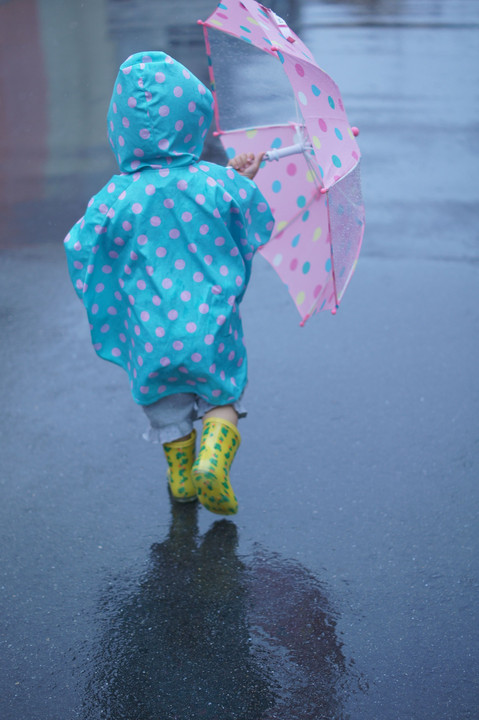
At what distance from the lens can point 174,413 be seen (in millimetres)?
3289

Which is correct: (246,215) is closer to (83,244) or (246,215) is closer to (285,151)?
(285,151)

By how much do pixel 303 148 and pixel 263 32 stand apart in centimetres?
47

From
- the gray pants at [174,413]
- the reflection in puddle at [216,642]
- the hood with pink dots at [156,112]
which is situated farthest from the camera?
the gray pants at [174,413]

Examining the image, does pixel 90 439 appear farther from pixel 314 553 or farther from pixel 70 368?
pixel 314 553

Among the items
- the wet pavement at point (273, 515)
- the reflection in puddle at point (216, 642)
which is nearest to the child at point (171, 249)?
the reflection in puddle at point (216, 642)

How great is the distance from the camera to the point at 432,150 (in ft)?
26.0

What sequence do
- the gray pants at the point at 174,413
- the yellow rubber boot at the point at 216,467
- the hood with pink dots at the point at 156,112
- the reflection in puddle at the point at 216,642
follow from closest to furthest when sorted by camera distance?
the reflection in puddle at the point at 216,642 → the hood with pink dots at the point at 156,112 → the yellow rubber boot at the point at 216,467 → the gray pants at the point at 174,413

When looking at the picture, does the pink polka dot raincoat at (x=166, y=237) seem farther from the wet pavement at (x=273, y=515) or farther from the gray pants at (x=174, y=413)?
the wet pavement at (x=273, y=515)

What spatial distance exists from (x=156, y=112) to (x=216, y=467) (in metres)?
1.21

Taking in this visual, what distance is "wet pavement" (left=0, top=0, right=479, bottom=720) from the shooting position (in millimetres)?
2777

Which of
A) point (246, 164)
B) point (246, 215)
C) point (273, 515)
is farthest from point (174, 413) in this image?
point (246, 164)

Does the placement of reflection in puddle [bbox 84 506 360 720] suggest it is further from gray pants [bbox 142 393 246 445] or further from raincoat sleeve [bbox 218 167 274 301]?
raincoat sleeve [bbox 218 167 274 301]

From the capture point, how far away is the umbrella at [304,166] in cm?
306

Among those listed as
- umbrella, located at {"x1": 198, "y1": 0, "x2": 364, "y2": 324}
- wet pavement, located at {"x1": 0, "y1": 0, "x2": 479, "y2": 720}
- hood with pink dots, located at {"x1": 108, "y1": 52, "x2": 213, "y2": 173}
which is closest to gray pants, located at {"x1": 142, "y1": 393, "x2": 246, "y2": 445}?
wet pavement, located at {"x1": 0, "y1": 0, "x2": 479, "y2": 720}
